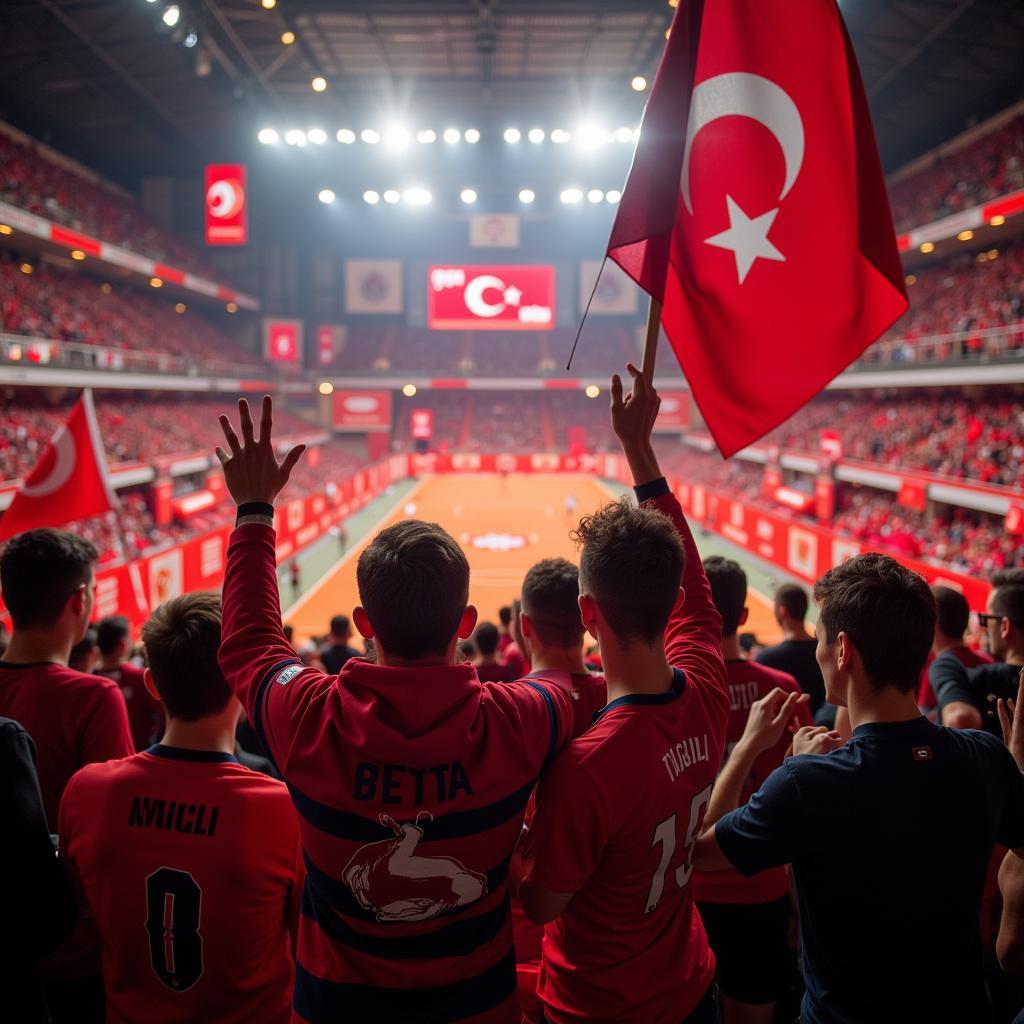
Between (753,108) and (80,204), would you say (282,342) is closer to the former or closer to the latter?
(80,204)

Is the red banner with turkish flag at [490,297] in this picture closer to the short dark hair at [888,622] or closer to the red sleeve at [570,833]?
the short dark hair at [888,622]

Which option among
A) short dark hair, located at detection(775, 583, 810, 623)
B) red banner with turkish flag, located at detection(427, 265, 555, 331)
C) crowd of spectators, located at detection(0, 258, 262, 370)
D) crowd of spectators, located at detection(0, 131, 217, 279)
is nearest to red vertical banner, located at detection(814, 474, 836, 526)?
red banner with turkish flag, located at detection(427, 265, 555, 331)

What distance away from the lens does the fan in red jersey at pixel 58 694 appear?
2518 mm

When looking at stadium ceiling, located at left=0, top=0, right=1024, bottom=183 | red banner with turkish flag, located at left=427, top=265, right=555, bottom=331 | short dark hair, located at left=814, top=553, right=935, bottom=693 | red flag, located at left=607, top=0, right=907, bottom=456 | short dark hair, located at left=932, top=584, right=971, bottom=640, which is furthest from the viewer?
red banner with turkish flag, located at left=427, top=265, right=555, bottom=331

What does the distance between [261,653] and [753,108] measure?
10.9 feet

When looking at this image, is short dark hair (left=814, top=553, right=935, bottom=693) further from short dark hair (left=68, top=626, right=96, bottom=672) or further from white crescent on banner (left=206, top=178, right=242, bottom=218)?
white crescent on banner (left=206, top=178, right=242, bottom=218)

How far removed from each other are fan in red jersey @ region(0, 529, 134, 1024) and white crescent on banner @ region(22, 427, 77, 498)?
5927mm

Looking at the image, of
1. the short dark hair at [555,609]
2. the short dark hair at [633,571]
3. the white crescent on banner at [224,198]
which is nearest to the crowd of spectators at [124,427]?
the white crescent on banner at [224,198]

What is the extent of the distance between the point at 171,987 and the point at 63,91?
114 feet

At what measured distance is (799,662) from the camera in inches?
176

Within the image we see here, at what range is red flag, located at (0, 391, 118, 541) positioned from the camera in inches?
306

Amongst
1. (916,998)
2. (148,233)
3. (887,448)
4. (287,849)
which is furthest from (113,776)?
(148,233)

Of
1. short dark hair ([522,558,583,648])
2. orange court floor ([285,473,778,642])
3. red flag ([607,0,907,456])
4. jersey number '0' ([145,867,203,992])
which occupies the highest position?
red flag ([607,0,907,456])

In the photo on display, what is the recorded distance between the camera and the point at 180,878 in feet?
6.56
